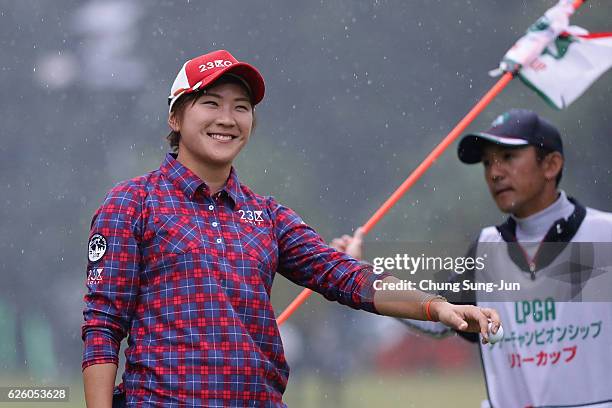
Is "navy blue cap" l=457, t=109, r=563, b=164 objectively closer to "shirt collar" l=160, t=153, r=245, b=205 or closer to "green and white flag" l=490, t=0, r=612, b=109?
"green and white flag" l=490, t=0, r=612, b=109

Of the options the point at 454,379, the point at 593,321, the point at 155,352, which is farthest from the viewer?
the point at 454,379

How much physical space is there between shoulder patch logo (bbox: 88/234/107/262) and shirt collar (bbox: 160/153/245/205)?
0.16 m

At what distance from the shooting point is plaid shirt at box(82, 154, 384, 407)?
1.56m

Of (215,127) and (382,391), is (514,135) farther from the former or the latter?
(215,127)

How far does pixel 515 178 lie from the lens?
3.21m

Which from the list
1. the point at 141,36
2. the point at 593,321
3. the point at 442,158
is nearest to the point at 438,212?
the point at 442,158

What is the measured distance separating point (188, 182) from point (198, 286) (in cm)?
20

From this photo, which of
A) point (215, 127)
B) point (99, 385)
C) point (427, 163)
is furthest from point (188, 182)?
point (427, 163)

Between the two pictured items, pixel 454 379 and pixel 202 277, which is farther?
pixel 454 379

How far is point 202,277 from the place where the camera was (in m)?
1.59

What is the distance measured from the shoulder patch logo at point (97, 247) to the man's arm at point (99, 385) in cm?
18

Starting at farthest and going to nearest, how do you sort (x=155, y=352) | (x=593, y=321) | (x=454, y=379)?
(x=454, y=379)
(x=593, y=321)
(x=155, y=352)

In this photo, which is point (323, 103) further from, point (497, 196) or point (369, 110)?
point (497, 196)

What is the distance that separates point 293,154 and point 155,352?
1.79m
